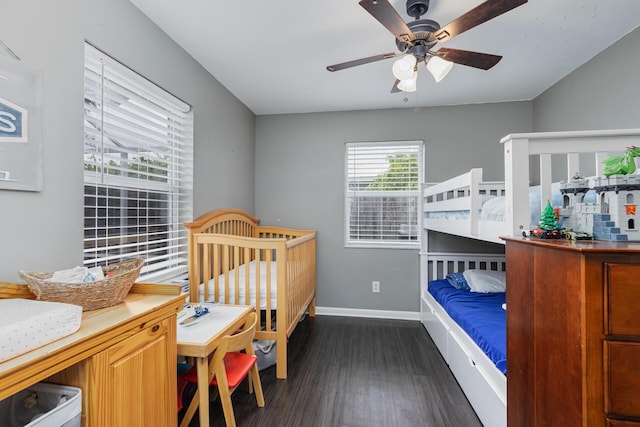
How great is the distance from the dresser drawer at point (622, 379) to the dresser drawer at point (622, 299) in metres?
0.04

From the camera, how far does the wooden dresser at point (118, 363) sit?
2.36 ft

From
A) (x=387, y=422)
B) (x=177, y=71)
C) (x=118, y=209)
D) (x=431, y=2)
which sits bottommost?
(x=387, y=422)

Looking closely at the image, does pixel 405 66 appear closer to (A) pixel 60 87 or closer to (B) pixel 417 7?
(B) pixel 417 7

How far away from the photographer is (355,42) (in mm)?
1985

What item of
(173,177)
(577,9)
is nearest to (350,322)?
(173,177)

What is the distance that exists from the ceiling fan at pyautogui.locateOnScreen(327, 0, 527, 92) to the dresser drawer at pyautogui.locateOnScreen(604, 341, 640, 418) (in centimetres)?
126

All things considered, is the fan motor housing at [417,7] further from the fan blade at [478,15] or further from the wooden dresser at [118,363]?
the wooden dresser at [118,363]

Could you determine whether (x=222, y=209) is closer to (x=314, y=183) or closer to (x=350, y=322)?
(x=314, y=183)

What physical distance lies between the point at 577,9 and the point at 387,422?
103 inches

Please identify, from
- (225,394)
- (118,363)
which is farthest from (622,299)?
(225,394)

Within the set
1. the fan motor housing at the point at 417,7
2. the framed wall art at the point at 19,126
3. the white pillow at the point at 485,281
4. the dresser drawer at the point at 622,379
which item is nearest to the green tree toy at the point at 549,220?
the dresser drawer at the point at 622,379

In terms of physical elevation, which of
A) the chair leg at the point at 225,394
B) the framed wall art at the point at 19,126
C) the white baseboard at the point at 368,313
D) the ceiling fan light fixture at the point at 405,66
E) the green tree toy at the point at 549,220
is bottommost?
the white baseboard at the point at 368,313

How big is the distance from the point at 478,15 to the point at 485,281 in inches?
77.0

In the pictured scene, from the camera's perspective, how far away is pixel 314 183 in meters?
3.37
